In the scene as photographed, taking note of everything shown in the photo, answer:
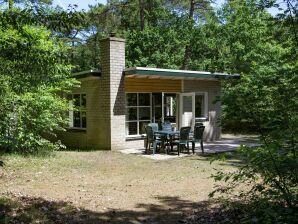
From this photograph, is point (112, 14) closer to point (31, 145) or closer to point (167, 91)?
point (167, 91)

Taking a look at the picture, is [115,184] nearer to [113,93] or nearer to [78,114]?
[113,93]

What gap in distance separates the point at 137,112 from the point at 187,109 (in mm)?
2307

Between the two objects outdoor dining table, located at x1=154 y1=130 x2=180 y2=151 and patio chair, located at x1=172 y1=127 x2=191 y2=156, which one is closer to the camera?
patio chair, located at x1=172 y1=127 x2=191 y2=156

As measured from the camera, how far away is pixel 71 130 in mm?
15922

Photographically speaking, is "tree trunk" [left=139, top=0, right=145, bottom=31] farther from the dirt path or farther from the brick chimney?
the dirt path

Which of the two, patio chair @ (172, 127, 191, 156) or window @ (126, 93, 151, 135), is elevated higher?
window @ (126, 93, 151, 135)

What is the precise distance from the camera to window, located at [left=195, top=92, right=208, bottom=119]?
53.5ft

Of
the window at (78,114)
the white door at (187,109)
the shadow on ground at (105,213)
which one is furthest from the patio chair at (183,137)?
the shadow on ground at (105,213)

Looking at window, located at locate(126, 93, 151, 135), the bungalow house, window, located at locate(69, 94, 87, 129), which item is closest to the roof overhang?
the bungalow house

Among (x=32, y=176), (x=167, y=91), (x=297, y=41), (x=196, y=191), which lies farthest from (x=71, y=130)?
(x=297, y=41)

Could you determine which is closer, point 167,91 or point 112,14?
point 167,91

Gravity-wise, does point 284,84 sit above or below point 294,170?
above

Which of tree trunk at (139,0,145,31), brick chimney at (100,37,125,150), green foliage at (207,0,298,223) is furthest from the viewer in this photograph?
tree trunk at (139,0,145,31)

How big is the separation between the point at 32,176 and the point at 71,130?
7.31 meters
